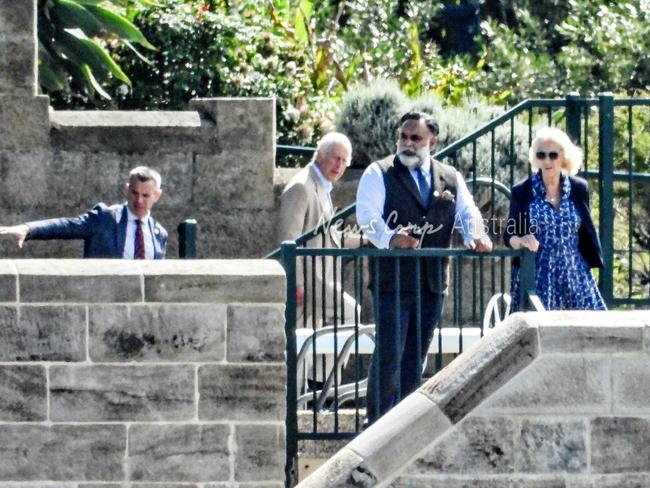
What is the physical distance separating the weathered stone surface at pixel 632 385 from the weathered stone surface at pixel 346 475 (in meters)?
0.88

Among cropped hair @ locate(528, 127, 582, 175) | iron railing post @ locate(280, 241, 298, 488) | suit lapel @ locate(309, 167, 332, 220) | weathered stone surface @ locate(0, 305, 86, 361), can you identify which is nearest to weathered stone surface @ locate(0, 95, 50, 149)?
suit lapel @ locate(309, 167, 332, 220)

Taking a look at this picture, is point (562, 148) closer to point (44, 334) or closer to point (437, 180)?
point (437, 180)

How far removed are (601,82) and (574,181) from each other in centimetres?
636

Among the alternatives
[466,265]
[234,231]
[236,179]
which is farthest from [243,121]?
[466,265]

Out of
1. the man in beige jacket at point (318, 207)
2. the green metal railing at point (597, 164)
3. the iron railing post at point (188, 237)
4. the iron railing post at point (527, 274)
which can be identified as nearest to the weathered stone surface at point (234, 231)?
the green metal railing at point (597, 164)

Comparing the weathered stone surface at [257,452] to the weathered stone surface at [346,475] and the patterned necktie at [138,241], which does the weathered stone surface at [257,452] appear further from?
the patterned necktie at [138,241]

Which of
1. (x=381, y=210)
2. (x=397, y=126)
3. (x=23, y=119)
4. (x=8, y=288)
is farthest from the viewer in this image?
(x=397, y=126)

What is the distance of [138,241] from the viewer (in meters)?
10.0

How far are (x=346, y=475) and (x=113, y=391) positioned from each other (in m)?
1.62

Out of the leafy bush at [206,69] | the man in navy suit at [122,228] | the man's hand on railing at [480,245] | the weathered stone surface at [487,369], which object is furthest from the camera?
the leafy bush at [206,69]

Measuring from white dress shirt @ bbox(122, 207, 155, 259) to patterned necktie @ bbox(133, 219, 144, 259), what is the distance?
0.03ft

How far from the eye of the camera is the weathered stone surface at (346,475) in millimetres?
7266

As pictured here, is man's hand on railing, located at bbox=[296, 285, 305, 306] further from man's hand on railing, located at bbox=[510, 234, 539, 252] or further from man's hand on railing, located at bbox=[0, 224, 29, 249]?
man's hand on railing, located at bbox=[0, 224, 29, 249]

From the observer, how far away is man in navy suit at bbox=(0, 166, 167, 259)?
9.98 meters
